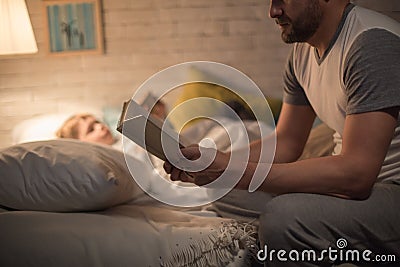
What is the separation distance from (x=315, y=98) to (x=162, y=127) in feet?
1.38

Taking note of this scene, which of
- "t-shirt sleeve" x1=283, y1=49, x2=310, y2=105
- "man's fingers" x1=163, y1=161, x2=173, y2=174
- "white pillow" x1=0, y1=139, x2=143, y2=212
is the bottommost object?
"white pillow" x1=0, y1=139, x2=143, y2=212

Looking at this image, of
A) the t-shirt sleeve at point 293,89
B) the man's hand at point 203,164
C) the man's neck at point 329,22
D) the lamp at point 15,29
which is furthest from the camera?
the lamp at point 15,29

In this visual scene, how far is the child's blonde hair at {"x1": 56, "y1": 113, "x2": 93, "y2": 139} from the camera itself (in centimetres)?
179

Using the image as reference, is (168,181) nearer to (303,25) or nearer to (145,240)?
(145,240)

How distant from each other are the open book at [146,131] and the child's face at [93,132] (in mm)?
749

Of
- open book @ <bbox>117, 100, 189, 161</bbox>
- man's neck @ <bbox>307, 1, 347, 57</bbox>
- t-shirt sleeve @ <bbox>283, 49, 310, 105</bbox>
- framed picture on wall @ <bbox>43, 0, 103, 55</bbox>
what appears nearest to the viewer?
open book @ <bbox>117, 100, 189, 161</bbox>

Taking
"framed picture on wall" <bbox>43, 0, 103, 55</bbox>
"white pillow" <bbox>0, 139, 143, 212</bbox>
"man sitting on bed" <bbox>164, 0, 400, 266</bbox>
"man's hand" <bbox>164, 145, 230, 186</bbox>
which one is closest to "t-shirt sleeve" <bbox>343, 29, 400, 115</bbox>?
"man sitting on bed" <bbox>164, 0, 400, 266</bbox>

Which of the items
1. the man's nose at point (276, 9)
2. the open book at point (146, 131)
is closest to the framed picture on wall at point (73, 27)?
the man's nose at point (276, 9)

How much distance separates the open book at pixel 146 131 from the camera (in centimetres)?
99

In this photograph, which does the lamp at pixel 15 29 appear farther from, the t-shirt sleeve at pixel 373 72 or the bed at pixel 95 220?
the t-shirt sleeve at pixel 373 72

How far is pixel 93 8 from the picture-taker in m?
1.93

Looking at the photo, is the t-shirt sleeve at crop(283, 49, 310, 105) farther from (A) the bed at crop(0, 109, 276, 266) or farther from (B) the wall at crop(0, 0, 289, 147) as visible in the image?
(B) the wall at crop(0, 0, 289, 147)

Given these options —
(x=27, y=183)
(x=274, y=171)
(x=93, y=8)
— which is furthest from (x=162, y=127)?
(x=93, y=8)

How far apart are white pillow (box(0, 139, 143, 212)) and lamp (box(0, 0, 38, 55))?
2.05ft
